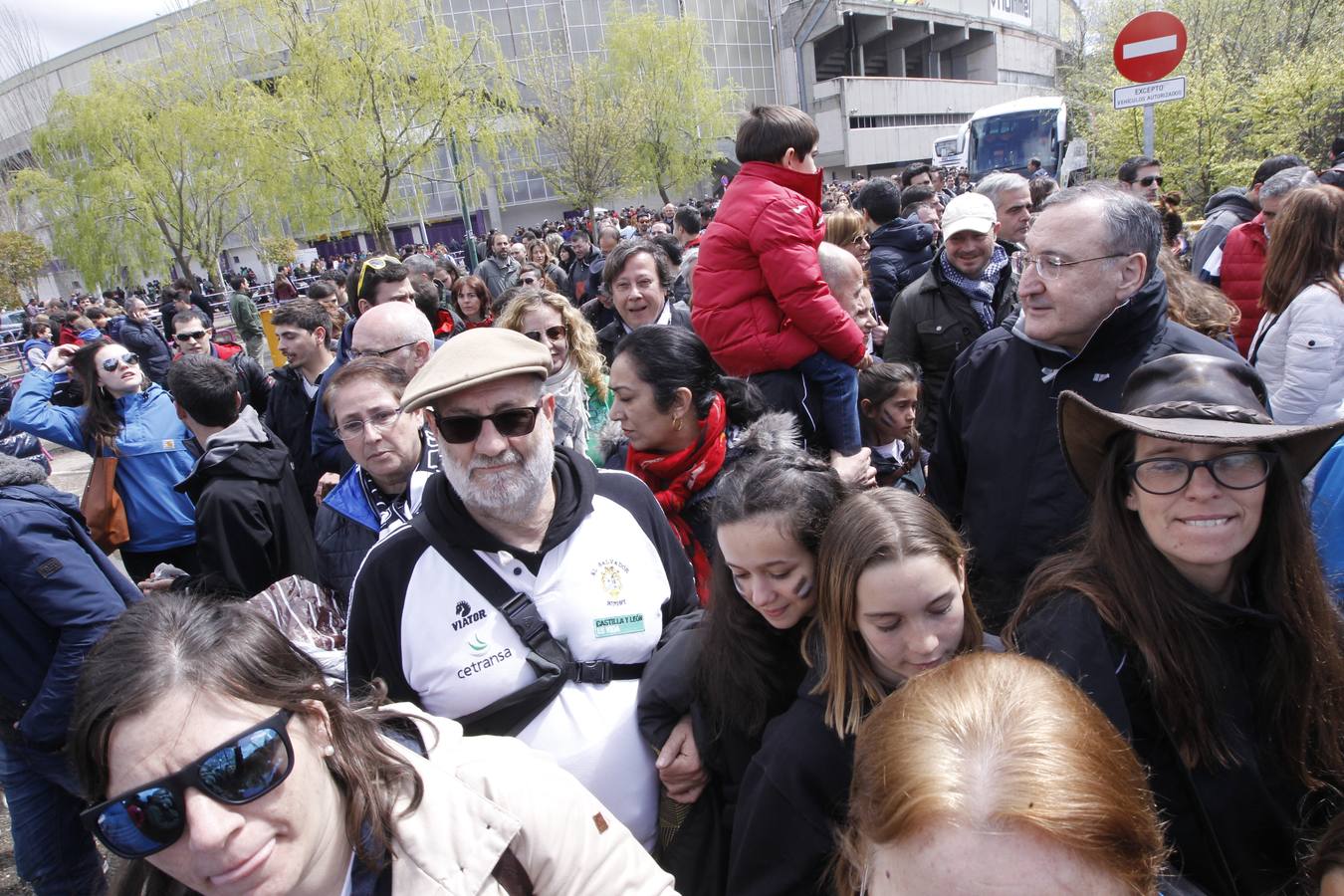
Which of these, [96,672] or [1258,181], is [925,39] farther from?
[96,672]

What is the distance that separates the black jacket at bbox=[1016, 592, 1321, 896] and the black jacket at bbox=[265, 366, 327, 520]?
154 inches

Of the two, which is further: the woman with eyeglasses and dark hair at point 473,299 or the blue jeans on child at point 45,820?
the woman with eyeglasses and dark hair at point 473,299

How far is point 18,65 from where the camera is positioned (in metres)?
26.7

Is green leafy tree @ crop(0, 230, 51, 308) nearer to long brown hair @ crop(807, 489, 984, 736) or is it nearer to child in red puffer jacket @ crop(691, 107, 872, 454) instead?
child in red puffer jacket @ crop(691, 107, 872, 454)

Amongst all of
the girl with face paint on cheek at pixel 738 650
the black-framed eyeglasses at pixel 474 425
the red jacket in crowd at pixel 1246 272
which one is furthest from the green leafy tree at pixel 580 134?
the girl with face paint on cheek at pixel 738 650

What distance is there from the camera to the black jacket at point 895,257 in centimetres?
563

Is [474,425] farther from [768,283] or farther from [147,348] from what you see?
[147,348]

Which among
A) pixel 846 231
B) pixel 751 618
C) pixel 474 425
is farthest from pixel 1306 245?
pixel 474 425

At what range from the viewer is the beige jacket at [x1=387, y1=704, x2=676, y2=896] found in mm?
1375

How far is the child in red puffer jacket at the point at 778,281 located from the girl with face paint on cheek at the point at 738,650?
152 centimetres

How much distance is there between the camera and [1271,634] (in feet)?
5.09

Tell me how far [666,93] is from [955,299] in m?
32.7

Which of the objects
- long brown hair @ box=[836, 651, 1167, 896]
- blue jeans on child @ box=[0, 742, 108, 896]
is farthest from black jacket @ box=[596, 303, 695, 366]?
long brown hair @ box=[836, 651, 1167, 896]

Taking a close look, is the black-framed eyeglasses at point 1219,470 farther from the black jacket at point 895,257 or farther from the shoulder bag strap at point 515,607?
the black jacket at point 895,257
